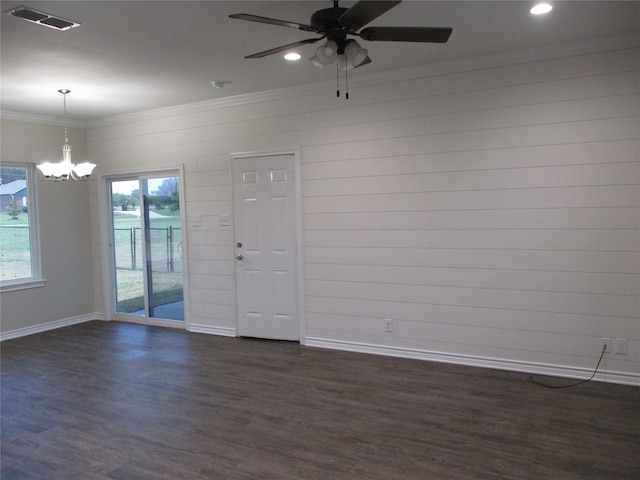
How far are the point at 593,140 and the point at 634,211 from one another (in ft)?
2.11

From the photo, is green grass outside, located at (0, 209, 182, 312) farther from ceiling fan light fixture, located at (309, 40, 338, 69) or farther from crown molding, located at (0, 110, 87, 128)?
ceiling fan light fixture, located at (309, 40, 338, 69)

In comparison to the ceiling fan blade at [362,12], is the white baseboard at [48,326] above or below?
below

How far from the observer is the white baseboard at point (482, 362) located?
381 centimetres

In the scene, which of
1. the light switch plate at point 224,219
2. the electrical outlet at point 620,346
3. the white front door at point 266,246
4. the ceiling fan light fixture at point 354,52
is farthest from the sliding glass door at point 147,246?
the electrical outlet at point 620,346

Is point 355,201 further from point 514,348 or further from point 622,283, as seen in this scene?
point 622,283

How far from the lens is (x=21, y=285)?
5.77 meters

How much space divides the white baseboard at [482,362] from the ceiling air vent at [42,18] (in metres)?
3.53

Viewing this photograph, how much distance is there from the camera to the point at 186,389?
3924 millimetres

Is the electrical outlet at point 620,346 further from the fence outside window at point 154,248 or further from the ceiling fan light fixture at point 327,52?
the fence outside window at point 154,248

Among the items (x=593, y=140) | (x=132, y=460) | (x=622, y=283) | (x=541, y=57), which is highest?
(x=541, y=57)

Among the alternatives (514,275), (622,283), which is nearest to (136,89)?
(514,275)

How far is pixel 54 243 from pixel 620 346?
6421 mm

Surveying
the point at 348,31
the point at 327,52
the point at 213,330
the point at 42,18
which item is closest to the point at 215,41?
the point at 42,18

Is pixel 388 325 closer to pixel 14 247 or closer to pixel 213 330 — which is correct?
pixel 213 330
